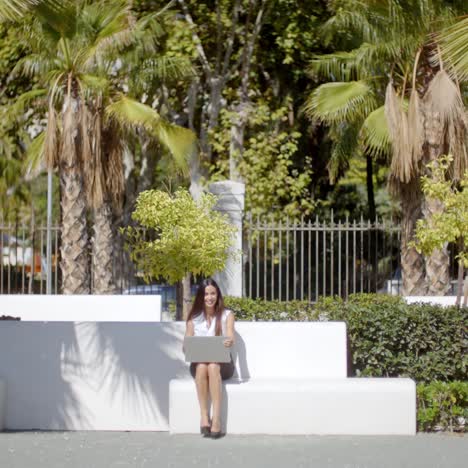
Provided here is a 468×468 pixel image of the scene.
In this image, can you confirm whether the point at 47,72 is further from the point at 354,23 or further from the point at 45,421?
the point at 45,421

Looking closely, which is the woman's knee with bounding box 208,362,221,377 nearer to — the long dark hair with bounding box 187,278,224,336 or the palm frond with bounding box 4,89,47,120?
the long dark hair with bounding box 187,278,224,336

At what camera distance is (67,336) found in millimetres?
10367

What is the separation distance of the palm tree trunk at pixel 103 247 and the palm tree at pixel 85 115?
362mm

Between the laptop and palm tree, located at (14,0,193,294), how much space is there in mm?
8449

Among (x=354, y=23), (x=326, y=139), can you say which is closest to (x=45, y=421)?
(x=354, y=23)

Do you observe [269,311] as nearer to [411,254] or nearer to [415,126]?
[415,126]

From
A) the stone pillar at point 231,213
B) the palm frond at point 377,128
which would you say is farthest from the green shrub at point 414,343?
the palm frond at point 377,128

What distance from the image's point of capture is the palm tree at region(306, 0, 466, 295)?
53.8ft

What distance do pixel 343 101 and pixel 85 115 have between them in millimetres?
4466

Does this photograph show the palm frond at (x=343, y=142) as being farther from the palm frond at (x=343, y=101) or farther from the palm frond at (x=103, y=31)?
the palm frond at (x=103, y=31)

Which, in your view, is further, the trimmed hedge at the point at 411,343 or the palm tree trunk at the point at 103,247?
the palm tree trunk at the point at 103,247

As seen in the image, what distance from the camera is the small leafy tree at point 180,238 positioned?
551 inches

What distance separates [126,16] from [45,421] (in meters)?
10.0

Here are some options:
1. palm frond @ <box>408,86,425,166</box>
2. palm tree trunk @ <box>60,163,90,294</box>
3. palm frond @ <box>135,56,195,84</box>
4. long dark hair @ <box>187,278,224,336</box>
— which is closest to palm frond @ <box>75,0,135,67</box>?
palm frond @ <box>135,56,195,84</box>
